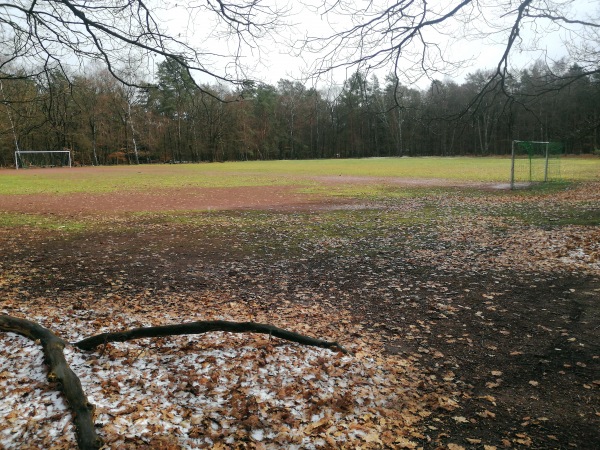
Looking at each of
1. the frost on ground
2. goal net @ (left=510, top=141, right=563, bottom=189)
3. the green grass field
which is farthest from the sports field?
the green grass field

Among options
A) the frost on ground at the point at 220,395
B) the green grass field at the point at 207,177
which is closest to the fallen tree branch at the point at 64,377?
the frost on ground at the point at 220,395

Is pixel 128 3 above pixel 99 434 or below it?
above

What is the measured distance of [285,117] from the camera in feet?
235

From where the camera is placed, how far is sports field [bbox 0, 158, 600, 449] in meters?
3.70

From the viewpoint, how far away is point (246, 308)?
663cm

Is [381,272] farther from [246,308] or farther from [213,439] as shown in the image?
[213,439]

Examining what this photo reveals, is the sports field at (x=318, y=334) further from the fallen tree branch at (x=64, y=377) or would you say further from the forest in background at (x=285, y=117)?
the forest in background at (x=285, y=117)

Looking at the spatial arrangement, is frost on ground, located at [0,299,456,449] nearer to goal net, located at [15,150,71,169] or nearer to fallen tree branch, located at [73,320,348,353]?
fallen tree branch, located at [73,320,348,353]

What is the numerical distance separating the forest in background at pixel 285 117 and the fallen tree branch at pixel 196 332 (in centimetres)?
291

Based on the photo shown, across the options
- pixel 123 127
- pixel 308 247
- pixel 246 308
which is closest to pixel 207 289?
pixel 246 308

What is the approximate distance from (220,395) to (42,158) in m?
62.5

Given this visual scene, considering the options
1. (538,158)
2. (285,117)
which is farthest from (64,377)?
(285,117)

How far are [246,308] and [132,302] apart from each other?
67.5 inches

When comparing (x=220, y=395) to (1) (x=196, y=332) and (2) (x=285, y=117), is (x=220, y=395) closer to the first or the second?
(1) (x=196, y=332)
